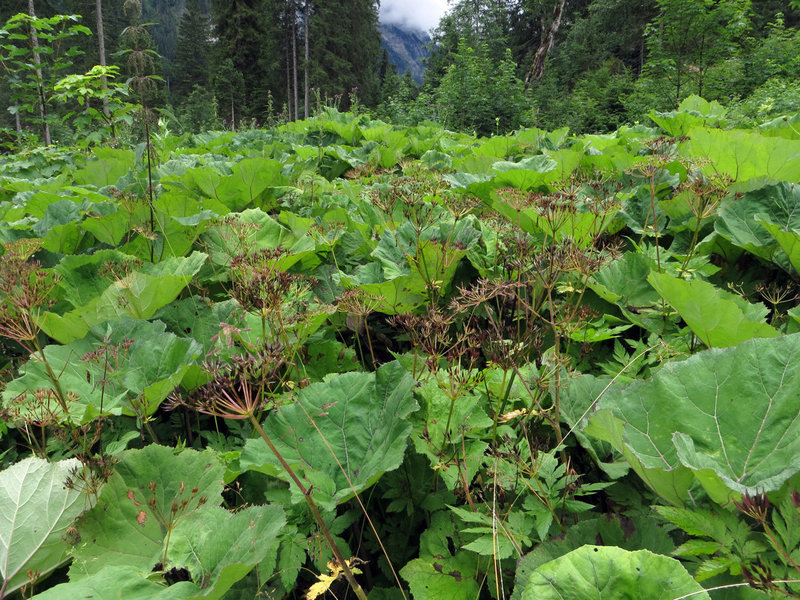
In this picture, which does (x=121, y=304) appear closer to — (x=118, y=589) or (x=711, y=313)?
(x=118, y=589)

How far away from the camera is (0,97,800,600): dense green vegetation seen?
1.10 m

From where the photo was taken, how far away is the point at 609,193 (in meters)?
2.36

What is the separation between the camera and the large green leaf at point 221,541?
1135mm

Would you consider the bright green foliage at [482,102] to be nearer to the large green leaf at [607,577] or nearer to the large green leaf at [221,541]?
the large green leaf at [221,541]

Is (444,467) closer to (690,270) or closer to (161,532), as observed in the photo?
A: (161,532)

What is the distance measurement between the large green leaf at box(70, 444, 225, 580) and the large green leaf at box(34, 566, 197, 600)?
0.16 meters

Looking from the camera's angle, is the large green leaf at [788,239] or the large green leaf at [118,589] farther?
the large green leaf at [788,239]

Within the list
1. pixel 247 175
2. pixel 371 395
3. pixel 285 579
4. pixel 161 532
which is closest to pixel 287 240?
pixel 247 175

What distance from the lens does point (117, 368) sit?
1761 millimetres

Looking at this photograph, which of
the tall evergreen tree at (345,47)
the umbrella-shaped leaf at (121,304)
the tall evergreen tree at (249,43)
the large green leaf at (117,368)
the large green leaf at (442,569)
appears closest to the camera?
the large green leaf at (442,569)

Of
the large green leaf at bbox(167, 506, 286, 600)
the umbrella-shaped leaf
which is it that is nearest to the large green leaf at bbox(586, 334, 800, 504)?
the large green leaf at bbox(167, 506, 286, 600)

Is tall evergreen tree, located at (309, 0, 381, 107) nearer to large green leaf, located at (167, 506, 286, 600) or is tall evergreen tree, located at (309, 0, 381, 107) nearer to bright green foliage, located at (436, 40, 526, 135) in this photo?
bright green foliage, located at (436, 40, 526, 135)

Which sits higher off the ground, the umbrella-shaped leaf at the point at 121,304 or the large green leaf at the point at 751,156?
the large green leaf at the point at 751,156

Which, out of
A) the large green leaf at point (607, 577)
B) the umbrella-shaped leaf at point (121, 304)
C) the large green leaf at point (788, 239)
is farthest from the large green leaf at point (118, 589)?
the large green leaf at point (788, 239)
